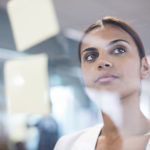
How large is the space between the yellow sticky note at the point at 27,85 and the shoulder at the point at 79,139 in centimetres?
13

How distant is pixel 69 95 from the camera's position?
0.85 metres

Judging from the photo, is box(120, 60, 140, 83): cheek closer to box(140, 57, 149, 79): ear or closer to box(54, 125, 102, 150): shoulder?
box(140, 57, 149, 79): ear

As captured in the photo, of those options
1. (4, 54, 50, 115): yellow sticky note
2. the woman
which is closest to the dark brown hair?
the woman

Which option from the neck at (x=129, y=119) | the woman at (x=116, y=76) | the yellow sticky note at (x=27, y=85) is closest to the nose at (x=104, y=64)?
the woman at (x=116, y=76)

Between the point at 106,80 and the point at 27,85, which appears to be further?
the point at 27,85

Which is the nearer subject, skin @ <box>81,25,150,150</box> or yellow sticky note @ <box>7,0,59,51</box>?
skin @ <box>81,25,150,150</box>

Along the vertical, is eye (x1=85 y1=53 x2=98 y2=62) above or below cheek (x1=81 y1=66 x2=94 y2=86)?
above

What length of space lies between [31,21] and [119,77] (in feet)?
1.49

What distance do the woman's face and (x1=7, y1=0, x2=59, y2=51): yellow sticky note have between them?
216 mm

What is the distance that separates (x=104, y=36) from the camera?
0.75 metres

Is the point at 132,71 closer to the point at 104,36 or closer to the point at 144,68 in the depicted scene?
the point at 144,68

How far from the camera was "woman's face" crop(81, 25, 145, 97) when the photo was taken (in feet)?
2.31

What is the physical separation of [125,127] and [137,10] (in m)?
0.35

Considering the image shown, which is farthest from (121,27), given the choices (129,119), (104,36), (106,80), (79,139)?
(79,139)
